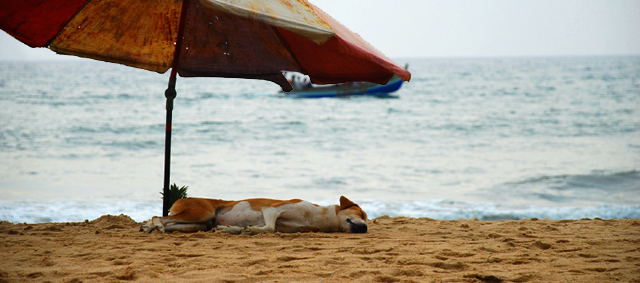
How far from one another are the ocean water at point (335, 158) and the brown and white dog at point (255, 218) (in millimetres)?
2263

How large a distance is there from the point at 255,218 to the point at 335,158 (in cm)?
725

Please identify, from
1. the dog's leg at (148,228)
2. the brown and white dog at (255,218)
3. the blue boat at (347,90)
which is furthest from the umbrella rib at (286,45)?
the blue boat at (347,90)

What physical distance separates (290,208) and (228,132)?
11742 mm

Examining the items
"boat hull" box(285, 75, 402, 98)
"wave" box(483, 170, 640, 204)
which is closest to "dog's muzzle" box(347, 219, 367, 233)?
"wave" box(483, 170, 640, 204)

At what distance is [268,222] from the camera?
162 inches

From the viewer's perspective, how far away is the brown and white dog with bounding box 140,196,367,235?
13.4ft

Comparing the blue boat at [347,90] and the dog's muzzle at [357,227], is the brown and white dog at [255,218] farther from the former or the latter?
the blue boat at [347,90]

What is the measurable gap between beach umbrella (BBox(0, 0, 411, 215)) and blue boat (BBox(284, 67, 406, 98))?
2176 cm

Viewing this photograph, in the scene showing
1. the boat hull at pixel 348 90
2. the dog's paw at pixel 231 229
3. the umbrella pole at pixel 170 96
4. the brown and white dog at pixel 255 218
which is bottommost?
the dog's paw at pixel 231 229

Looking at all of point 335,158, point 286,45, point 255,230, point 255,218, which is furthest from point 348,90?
point 255,230

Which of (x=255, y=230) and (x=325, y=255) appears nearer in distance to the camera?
(x=325, y=255)

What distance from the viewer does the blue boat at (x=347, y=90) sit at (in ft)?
86.4

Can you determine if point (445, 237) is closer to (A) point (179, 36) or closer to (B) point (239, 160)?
(A) point (179, 36)

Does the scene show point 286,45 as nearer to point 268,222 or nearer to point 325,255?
point 268,222
